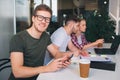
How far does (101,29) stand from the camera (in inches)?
175

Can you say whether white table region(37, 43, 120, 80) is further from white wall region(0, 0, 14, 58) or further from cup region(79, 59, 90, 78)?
white wall region(0, 0, 14, 58)

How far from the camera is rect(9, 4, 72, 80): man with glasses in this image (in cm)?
176

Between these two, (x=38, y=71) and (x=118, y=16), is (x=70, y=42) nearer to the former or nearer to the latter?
(x=38, y=71)

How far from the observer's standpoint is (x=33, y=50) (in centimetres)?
202

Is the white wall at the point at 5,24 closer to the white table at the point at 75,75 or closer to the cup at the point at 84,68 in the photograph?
the white table at the point at 75,75

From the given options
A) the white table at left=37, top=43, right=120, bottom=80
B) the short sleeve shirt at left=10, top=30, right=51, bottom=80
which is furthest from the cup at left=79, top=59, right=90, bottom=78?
the short sleeve shirt at left=10, top=30, right=51, bottom=80

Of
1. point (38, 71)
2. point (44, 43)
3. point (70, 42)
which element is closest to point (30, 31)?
point (44, 43)

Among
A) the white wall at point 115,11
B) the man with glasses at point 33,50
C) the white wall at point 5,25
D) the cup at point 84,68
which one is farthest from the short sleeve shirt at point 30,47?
the white wall at point 115,11

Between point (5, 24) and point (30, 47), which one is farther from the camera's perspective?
point (5, 24)

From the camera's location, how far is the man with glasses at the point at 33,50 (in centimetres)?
176

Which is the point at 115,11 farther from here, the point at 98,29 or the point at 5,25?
the point at 5,25

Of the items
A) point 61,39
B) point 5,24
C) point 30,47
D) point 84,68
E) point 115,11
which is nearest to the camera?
point 84,68

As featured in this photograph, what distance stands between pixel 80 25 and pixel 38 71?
166 centimetres

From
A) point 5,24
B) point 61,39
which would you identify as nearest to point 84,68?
point 61,39
